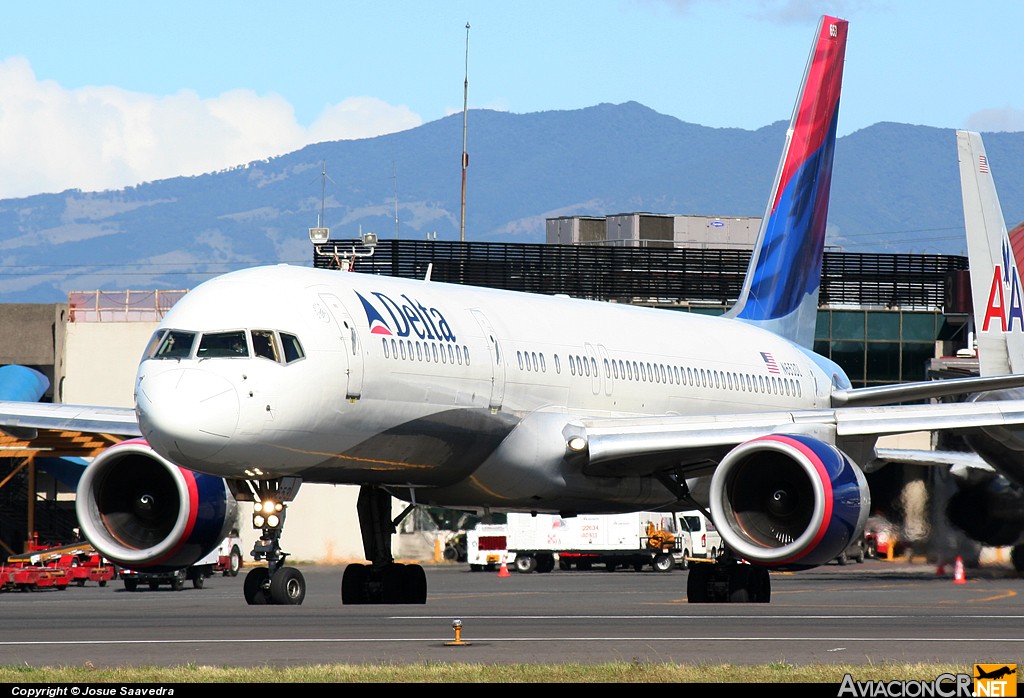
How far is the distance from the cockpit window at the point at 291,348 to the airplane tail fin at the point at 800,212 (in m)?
16.8

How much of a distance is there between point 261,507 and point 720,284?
190 feet

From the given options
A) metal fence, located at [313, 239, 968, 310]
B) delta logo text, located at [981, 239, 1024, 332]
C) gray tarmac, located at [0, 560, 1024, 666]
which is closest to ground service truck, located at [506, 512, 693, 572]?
delta logo text, located at [981, 239, 1024, 332]

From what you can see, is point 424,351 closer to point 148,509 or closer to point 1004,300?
point 148,509

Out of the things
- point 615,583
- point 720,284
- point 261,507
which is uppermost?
point 720,284

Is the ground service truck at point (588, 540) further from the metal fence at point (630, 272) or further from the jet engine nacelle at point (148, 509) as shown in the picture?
the jet engine nacelle at point (148, 509)

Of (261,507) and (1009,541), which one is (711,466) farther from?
(1009,541)

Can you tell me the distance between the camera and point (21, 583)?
4128 cm

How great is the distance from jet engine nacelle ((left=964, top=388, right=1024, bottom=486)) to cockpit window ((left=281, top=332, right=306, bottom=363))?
50.3 ft

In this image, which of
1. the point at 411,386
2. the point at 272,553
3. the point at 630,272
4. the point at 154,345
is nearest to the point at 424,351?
the point at 411,386

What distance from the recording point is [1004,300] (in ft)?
117

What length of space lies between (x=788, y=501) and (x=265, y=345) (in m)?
7.63

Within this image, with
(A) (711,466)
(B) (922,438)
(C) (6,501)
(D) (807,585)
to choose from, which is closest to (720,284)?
(B) (922,438)

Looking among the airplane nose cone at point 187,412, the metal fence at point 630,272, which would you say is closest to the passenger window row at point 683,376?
the airplane nose cone at point 187,412

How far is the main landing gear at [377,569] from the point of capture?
84.0ft
